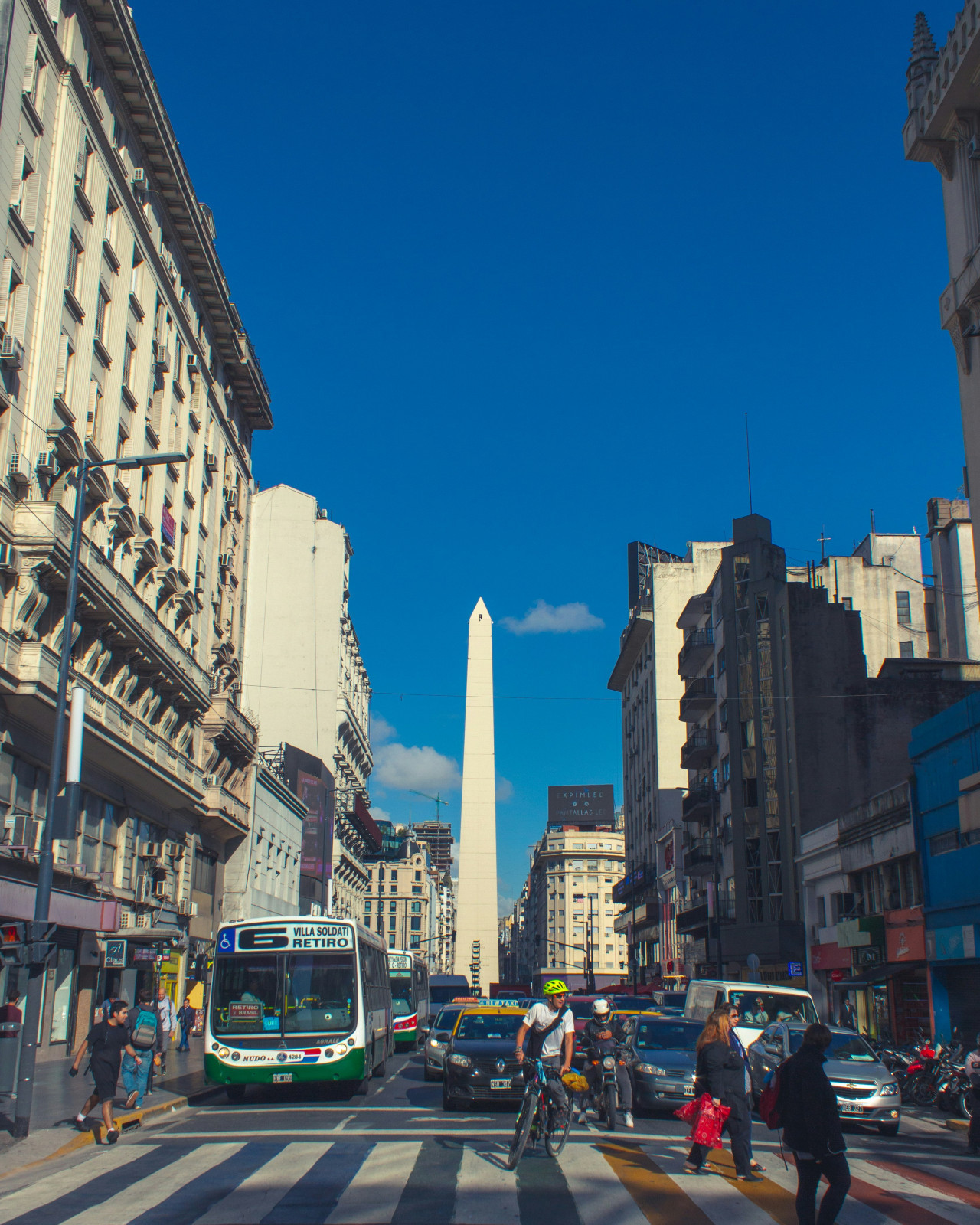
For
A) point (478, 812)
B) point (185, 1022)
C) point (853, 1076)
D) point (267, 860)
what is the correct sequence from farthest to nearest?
1. point (478, 812)
2. point (267, 860)
3. point (185, 1022)
4. point (853, 1076)

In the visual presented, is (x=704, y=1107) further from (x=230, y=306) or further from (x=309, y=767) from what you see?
(x=309, y=767)

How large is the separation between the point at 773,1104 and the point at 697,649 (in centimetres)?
5147

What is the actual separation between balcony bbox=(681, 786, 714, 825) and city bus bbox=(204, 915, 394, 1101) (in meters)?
37.5

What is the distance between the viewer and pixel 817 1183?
7.80 metres

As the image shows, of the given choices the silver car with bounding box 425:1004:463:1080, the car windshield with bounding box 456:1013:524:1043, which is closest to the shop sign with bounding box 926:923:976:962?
the silver car with bounding box 425:1004:463:1080

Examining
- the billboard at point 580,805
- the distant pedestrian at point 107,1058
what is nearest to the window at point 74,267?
the distant pedestrian at point 107,1058

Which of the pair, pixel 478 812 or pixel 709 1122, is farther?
pixel 478 812

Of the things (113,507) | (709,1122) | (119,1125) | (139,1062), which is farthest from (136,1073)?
(113,507)

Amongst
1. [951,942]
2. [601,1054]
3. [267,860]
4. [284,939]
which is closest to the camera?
[601,1054]

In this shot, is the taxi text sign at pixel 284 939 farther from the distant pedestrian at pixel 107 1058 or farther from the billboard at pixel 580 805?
the billboard at pixel 580 805

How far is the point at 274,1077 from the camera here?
17172 mm

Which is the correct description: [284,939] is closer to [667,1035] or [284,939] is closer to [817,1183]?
[667,1035]

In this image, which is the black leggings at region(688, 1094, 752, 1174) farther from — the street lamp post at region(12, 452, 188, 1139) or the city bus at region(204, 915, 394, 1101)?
the city bus at region(204, 915, 394, 1101)

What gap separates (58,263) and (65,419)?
3.54m
